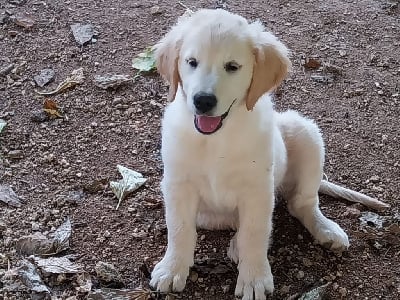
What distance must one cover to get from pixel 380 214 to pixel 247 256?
0.79 meters

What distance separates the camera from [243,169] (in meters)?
2.76

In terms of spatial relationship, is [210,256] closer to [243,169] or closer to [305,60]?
[243,169]

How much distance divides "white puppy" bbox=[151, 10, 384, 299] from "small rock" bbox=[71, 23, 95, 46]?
1.76 meters

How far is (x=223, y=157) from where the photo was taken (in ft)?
9.00

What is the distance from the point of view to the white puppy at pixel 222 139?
8.50 feet

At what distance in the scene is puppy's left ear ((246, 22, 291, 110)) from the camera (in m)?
2.67

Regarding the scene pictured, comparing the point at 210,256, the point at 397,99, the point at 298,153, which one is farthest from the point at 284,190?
the point at 397,99

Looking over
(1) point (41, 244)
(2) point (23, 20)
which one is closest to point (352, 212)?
(1) point (41, 244)

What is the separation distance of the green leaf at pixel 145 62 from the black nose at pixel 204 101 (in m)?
1.74

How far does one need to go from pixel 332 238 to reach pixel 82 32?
86.5 inches

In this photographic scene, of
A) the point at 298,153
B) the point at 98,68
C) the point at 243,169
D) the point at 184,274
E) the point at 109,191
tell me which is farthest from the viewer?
the point at 98,68

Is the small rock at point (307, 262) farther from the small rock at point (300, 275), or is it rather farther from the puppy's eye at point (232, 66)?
the puppy's eye at point (232, 66)

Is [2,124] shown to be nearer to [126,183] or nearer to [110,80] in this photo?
[110,80]

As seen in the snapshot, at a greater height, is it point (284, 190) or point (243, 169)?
point (243, 169)
